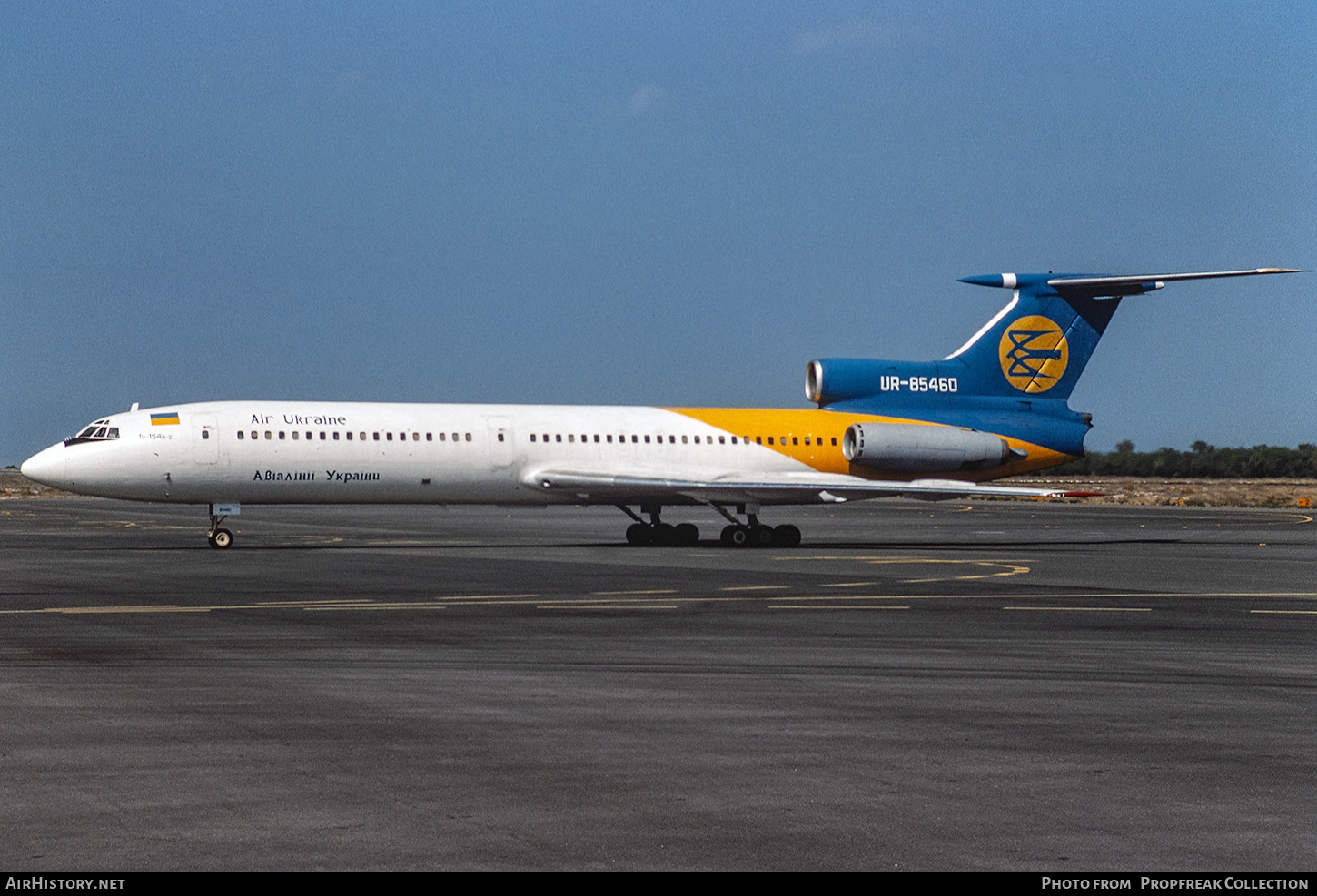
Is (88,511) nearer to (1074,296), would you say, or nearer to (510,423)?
(510,423)

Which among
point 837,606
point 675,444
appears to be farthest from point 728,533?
point 837,606

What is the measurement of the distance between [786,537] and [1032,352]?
9707mm

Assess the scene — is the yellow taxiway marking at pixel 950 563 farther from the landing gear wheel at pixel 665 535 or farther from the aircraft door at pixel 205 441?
the aircraft door at pixel 205 441

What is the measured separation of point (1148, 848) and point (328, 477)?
3107cm

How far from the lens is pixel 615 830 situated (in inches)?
312

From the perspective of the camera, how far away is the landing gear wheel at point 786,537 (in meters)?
39.6

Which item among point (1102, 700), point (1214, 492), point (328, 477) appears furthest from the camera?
→ point (1214, 492)

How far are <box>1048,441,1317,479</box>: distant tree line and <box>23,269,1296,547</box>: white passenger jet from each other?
10105 cm

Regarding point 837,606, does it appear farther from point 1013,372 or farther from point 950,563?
point 1013,372

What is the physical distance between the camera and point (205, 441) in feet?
118

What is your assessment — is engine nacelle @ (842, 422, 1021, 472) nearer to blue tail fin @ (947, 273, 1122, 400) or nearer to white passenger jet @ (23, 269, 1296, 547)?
white passenger jet @ (23, 269, 1296, 547)

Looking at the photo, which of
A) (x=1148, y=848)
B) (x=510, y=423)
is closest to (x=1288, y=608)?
(x=1148, y=848)

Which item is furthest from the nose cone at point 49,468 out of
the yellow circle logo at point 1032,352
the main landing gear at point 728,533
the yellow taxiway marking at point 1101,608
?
the yellow circle logo at point 1032,352

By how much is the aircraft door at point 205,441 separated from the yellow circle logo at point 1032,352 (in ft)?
71.3
